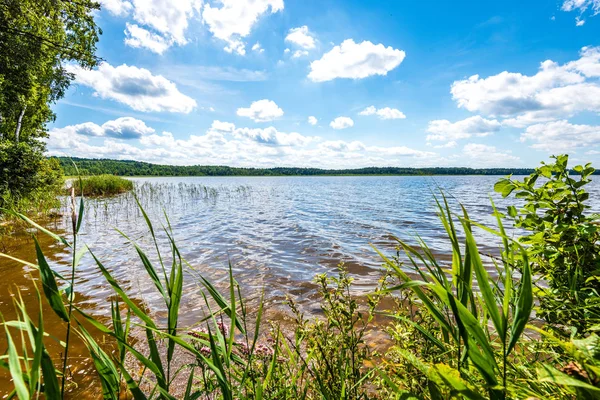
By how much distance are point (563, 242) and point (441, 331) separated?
3.55 feet

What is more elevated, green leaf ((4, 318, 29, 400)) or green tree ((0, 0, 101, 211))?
green tree ((0, 0, 101, 211))

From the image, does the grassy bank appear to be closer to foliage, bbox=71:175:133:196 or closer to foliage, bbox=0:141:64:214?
foliage, bbox=0:141:64:214

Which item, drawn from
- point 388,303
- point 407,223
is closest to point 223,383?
point 388,303

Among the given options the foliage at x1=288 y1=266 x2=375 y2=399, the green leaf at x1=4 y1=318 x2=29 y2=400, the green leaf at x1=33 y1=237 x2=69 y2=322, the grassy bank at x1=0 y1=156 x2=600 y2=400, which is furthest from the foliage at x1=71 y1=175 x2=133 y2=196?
the green leaf at x1=4 y1=318 x2=29 y2=400

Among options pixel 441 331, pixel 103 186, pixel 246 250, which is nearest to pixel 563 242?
pixel 441 331

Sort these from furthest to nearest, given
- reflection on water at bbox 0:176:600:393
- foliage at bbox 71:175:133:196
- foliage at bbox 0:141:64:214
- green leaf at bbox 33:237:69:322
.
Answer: foliage at bbox 71:175:133:196 < foliage at bbox 0:141:64:214 < reflection on water at bbox 0:176:600:393 < green leaf at bbox 33:237:69:322

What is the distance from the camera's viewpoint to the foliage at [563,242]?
183 cm

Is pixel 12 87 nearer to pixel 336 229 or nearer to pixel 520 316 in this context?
pixel 336 229

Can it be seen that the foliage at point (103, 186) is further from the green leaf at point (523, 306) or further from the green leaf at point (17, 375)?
the green leaf at point (523, 306)

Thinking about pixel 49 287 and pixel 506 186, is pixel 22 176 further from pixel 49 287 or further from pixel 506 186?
pixel 506 186

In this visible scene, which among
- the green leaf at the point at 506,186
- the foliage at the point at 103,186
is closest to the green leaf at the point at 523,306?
the green leaf at the point at 506,186

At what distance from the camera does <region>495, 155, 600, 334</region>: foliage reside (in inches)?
72.2

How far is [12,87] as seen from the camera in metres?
12.4

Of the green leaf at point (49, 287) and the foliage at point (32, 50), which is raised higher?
the foliage at point (32, 50)
